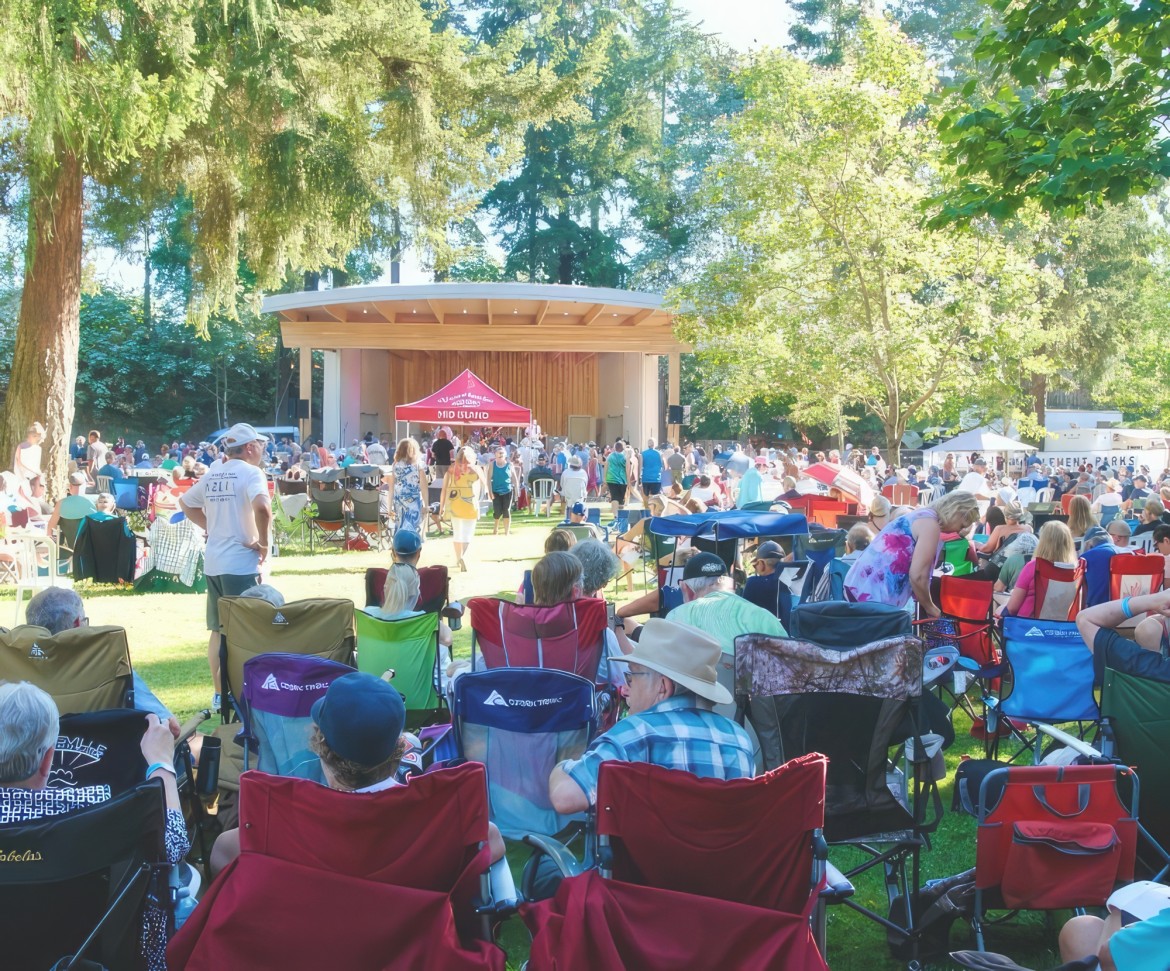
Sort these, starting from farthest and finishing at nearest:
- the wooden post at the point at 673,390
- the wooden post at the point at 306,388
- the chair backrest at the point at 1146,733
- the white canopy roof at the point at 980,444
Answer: the wooden post at the point at 306,388 → the wooden post at the point at 673,390 → the white canopy roof at the point at 980,444 → the chair backrest at the point at 1146,733

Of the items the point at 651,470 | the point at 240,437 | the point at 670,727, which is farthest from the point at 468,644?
the point at 651,470

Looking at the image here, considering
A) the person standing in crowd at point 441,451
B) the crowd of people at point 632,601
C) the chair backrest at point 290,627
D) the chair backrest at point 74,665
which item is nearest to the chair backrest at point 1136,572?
the crowd of people at point 632,601

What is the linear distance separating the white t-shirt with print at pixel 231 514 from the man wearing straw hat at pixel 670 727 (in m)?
4.17

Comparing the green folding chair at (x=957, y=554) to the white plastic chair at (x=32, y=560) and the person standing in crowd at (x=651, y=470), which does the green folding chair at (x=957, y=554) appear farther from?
the person standing in crowd at (x=651, y=470)

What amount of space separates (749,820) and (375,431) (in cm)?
3665

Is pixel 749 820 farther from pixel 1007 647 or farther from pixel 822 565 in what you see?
pixel 822 565

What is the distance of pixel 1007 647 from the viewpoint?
17.2ft

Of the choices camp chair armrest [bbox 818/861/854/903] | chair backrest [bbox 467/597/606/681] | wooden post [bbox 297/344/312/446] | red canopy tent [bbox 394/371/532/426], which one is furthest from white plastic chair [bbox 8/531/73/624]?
wooden post [bbox 297/344/312/446]

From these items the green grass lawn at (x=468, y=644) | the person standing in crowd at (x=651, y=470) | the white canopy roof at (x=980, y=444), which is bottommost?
the green grass lawn at (x=468, y=644)

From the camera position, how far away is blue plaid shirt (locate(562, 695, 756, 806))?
286cm

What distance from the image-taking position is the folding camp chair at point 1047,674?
515cm

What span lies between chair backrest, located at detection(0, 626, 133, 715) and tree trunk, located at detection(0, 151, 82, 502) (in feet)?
31.7

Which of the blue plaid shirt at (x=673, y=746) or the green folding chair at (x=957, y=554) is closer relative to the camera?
the blue plaid shirt at (x=673, y=746)

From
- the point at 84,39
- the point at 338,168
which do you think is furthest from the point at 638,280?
the point at 84,39
